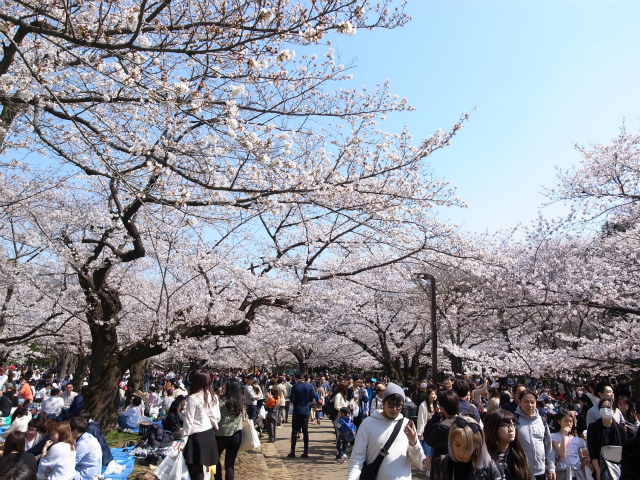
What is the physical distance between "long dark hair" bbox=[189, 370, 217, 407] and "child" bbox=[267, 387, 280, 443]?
24.2 feet

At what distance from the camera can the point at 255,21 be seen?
4520 millimetres

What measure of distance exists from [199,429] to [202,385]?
1.42 feet

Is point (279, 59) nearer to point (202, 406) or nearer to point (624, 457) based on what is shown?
point (202, 406)

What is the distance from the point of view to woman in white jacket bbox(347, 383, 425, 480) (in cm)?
351

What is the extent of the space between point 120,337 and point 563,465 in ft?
55.1

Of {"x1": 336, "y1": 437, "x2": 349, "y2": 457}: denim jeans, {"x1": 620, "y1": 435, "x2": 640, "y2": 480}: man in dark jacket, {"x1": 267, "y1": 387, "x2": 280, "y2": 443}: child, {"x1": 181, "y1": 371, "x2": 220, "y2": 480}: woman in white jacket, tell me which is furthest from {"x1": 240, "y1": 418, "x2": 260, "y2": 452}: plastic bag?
{"x1": 267, "y1": 387, "x2": 280, "y2": 443}: child

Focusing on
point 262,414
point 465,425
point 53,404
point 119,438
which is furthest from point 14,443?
point 262,414

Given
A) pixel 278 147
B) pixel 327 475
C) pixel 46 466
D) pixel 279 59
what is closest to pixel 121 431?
pixel 327 475

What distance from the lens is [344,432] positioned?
9.27 m

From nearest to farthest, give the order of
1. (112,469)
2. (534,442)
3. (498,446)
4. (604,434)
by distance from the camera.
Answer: (498,446) → (534,442) → (604,434) → (112,469)

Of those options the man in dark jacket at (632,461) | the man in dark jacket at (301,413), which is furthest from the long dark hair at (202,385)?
the man in dark jacket at (301,413)

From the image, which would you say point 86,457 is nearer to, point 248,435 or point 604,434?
point 248,435

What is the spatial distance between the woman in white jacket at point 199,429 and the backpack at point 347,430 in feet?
14.4

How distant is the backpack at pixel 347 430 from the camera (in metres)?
9.12
